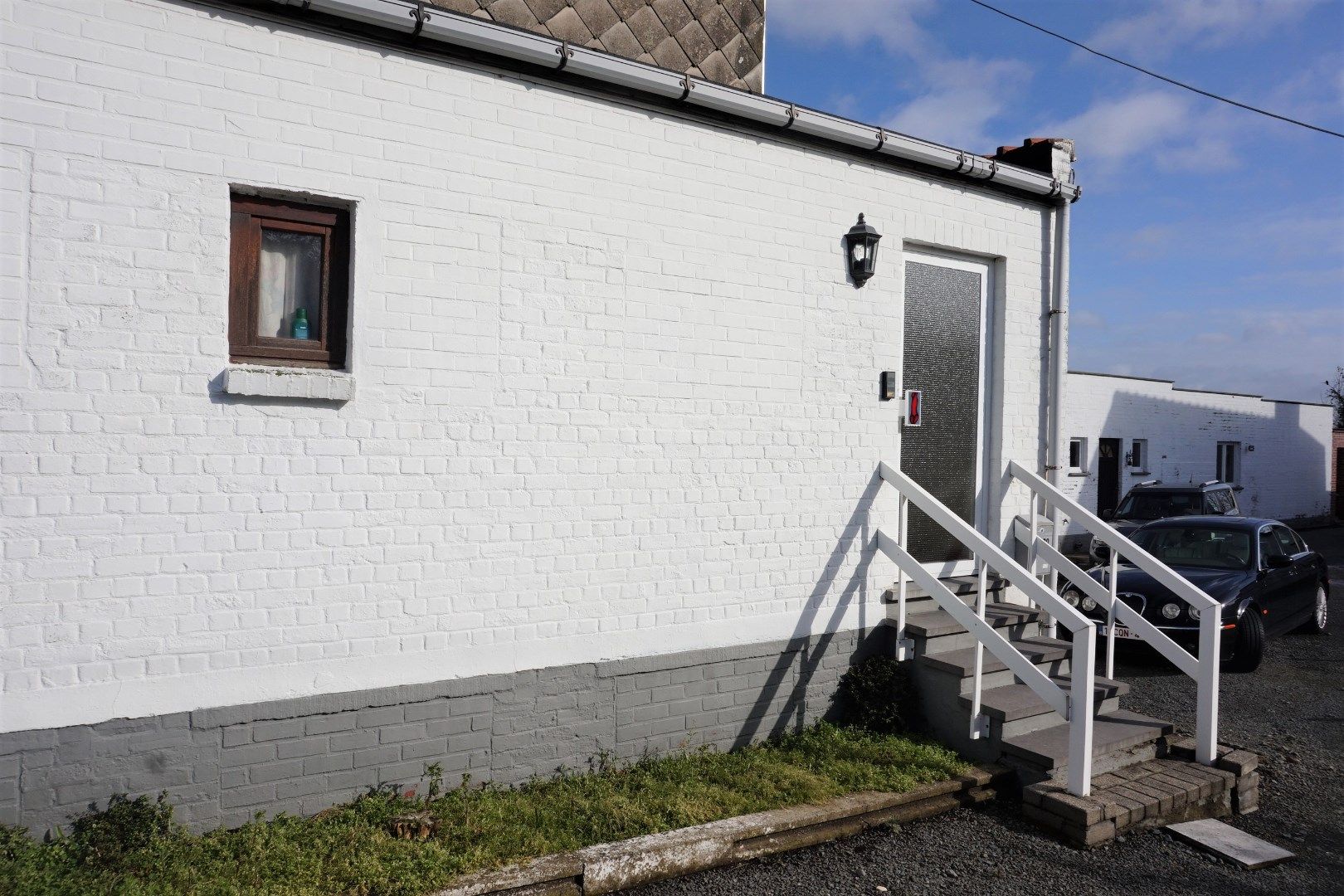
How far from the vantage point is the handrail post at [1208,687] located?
5434mm

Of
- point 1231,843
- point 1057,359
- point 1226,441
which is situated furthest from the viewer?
point 1226,441

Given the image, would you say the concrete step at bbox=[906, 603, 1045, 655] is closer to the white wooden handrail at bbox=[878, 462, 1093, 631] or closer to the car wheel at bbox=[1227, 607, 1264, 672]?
the white wooden handrail at bbox=[878, 462, 1093, 631]

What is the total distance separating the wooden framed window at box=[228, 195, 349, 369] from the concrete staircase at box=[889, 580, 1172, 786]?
4195 mm

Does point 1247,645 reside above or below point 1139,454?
below

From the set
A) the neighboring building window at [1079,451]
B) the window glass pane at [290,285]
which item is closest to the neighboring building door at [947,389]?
the window glass pane at [290,285]

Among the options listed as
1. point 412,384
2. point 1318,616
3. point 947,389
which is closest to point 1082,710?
point 947,389

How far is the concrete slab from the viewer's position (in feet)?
15.4

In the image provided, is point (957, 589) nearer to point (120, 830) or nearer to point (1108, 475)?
point (120, 830)

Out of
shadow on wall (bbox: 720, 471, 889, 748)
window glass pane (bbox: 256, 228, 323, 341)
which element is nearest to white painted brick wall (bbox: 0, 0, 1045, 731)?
shadow on wall (bbox: 720, 471, 889, 748)

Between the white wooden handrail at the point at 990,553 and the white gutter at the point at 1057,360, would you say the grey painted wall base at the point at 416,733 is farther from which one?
the white gutter at the point at 1057,360

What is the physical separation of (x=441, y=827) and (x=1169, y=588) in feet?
16.3

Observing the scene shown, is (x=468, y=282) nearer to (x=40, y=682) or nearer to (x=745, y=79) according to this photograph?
(x=40, y=682)

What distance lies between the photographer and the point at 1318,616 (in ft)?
33.7

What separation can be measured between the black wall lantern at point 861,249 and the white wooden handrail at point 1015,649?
1.49 meters
